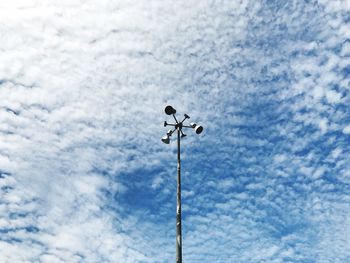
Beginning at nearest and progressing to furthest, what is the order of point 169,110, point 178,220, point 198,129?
point 178,220
point 169,110
point 198,129

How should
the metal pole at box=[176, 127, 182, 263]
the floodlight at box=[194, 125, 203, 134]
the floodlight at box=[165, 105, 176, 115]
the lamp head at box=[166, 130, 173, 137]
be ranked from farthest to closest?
the lamp head at box=[166, 130, 173, 137] → the floodlight at box=[194, 125, 203, 134] → the floodlight at box=[165, 105, 176, 115] → the metal pole at box=[176, 127, 182, 263]

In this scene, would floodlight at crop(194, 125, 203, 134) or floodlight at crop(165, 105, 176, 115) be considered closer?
floodlight at crop(165, 105, 176, 115)

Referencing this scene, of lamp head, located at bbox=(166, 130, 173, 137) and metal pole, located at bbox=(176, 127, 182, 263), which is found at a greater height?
lamp head, located at bbox=(166, 130, 173, 137)

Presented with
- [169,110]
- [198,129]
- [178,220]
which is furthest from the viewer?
[198,129]

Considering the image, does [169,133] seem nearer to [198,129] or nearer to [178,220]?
[198,129]

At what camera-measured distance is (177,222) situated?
1510 cm

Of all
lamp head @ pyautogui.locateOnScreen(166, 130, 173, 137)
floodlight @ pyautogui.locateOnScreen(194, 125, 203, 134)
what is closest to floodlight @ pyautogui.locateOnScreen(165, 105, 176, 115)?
lamp head @ pyautogui.locateOnScreen(166, 130, 173, 137)

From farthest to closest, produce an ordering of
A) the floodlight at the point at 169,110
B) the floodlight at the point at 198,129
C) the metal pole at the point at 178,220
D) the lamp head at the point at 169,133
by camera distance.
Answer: the lamp head at the point at 169,133 → the floodlight at the point at 198,129 → the floodlight at the point at 169,110 → the metal pole at the point at 178,220

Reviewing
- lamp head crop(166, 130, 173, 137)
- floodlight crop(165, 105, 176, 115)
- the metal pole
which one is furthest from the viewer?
lamp head crop(166, 130, 173, 137)

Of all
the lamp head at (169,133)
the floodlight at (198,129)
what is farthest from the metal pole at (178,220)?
the floodlight at (198,129)

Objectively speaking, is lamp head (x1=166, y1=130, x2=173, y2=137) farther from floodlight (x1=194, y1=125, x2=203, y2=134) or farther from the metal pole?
floodlight (x1=194, y1=125, x2=203, y2=134)

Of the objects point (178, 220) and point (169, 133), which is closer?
point (178, 220)

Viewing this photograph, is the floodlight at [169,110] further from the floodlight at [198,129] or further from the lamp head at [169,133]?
the floodlight at [198,129]

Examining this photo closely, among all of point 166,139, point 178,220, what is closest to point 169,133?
point 166,139
